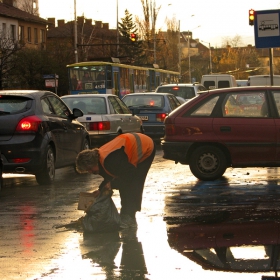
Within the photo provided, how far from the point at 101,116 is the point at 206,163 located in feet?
21.8

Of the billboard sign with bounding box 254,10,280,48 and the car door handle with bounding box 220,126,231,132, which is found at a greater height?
the billboard sign with bounding box 254,10,280,48

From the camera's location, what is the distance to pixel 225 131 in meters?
14.6

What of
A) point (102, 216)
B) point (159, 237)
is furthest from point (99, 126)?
point (159, 237)

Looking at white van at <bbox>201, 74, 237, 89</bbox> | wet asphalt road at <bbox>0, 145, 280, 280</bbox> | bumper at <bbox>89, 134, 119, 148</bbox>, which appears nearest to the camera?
wet asphalt road at <bbox>0, 145, 280, 280</bbox>

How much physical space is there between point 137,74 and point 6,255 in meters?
43.3

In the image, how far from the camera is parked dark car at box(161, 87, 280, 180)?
567 inches

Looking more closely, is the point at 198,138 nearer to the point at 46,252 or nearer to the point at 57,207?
the point at 57,207

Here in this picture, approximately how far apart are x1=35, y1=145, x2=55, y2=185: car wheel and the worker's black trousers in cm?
475

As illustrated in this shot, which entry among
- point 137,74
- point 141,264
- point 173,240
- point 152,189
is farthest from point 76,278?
point 137,74

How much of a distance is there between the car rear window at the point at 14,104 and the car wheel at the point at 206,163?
2891 mm

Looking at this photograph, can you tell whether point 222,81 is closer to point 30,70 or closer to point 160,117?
point 30,70

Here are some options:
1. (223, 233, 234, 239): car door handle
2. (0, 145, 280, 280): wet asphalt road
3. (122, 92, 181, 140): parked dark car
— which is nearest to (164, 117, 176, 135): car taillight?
(0, 145, 280, 280): wet asphalt road

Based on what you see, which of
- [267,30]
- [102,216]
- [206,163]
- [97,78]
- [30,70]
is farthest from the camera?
[30,70]

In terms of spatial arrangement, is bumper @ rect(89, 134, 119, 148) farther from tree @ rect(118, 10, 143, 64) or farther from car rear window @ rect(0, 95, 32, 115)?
tree @ rect(118, 10, 143, 64)
